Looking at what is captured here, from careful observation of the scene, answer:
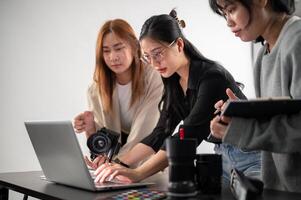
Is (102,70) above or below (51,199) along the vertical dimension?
above

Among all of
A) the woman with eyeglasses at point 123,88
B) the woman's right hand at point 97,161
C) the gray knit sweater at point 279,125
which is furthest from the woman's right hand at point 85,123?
the gray knit sweater at point 279,125

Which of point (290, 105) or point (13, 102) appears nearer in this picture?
point (290, 105)

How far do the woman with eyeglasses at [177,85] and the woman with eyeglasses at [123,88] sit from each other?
0.16m

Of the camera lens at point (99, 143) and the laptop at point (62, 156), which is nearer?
the laptop at point (62, 156)

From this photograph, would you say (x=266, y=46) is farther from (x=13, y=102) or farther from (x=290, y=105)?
(x=13, y=102)

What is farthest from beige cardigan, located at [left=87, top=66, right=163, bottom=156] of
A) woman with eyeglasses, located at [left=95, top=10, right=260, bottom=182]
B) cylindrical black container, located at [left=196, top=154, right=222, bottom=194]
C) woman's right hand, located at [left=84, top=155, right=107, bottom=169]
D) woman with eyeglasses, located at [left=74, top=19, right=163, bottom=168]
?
cylindrical black container, located at [left=196, top=154, right=222, bottom=194]

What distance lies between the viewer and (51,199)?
0.97m

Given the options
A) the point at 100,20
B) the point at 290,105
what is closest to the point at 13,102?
the point at 100,20

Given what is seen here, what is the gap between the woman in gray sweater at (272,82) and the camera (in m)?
0.85

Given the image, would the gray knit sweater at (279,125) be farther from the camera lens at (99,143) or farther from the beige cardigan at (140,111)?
the beige cardigan at (140,111)

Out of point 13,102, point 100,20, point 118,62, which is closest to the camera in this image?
point 118,62

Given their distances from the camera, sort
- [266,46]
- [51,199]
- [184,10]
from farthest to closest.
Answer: [184,10]
[266,46]
[51,199]

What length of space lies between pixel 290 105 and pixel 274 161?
0.27 meters

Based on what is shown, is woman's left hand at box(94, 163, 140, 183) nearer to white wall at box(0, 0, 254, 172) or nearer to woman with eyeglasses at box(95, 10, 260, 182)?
woman with eyeglasses at box(95, 10, 260, 182)
